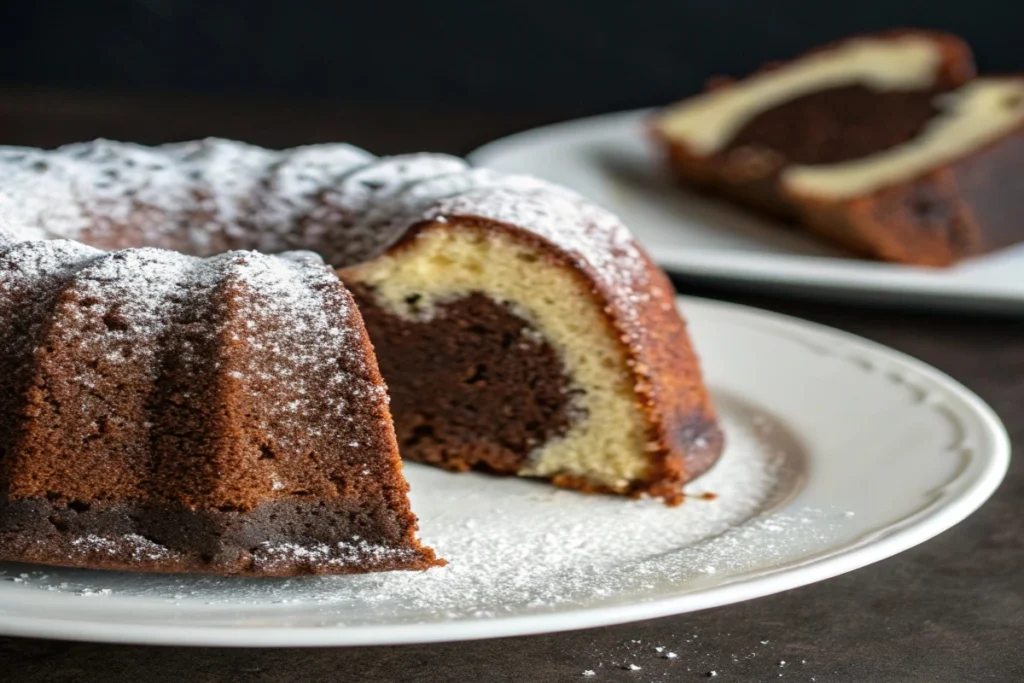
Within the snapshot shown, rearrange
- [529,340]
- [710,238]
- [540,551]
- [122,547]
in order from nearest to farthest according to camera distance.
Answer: [122,547]
[540,551]
[529,340]
[710,238]

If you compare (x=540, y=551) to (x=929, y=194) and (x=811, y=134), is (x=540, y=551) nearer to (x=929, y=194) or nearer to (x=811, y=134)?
(x=929, y=194)

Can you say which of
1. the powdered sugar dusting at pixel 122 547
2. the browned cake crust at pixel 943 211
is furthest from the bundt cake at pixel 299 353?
the browned cake crust at pixel 943 211

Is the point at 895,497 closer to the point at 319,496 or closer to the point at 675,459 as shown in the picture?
the point at 675,459

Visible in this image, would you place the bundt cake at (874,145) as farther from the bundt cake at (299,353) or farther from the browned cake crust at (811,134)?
the bundt cake at (299,353)

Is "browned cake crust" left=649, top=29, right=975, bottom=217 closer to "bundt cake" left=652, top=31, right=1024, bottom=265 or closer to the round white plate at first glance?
"bundt cake" left=652, top=31, right=1024, bottom=265

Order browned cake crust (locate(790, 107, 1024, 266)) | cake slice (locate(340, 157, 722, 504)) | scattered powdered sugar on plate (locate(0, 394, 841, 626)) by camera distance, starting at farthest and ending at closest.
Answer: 1. browned cake crust (locate(790, 107, 1024, 266))
2. cake slice (locate(340, 157, 722, 504))
3. scattered powdered sugar on plate (locate(0, 394, 841, 626))

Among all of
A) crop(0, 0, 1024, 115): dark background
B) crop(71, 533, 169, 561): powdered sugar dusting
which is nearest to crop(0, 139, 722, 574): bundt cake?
crop(71, 533, 169, 561): powdered sugar dusting

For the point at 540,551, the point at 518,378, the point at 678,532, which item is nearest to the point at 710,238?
the point at 518,378
